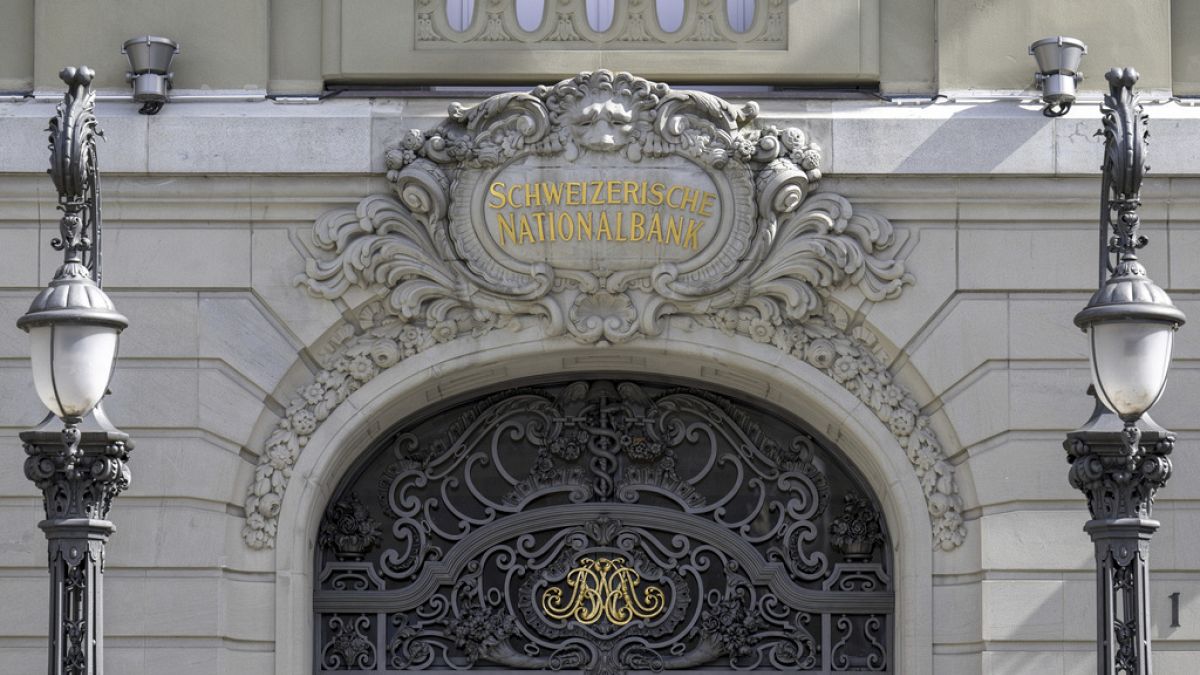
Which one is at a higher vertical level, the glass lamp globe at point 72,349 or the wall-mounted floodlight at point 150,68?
the wall-mounted floodlight at point 150,68

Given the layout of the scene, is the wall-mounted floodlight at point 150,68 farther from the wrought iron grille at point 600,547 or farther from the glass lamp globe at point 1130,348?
the glass lamp globe at point 1130,348

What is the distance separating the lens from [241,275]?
13164 millimetres

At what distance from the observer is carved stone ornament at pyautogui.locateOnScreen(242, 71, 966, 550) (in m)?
13.1

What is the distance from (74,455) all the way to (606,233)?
436 centimetres

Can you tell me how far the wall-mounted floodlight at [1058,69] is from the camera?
42.7 feet

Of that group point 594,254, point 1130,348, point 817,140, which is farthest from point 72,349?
point 817,140

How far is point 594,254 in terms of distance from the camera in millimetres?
13172

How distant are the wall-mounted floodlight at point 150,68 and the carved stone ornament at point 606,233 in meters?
1.25

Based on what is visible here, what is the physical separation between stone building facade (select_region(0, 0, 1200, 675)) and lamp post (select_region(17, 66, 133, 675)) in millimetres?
3128

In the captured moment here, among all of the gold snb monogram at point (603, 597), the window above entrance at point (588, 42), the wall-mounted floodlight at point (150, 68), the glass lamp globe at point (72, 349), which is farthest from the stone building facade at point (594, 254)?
the glass lamp globe at point (72, 349)

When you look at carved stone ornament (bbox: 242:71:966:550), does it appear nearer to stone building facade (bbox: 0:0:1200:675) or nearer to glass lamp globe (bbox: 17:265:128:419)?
stone building facade (bbox: 0:0:1200:675)

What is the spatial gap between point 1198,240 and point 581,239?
3718mm

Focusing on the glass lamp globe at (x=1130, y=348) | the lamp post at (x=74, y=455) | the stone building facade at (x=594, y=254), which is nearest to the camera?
the glass lamp globe at (x=1130, y=348)

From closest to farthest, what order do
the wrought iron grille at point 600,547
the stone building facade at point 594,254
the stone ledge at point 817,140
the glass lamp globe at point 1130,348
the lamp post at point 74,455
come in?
the glass lamp globe at point 1130,348
the lamp post at point 74,455
the stone building facade at point 594,254
the stone ledge at point 817,140
the wrought iron grille at point 600,547
